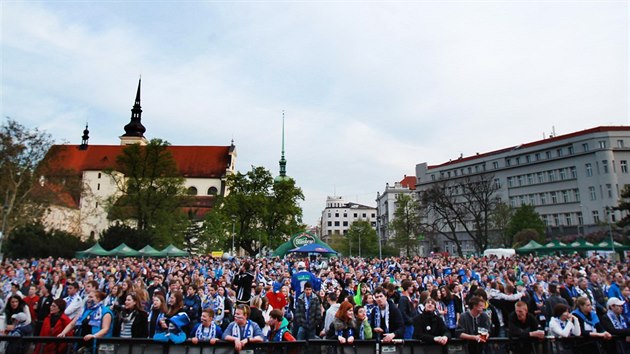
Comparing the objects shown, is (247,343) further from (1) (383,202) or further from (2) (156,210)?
(1) (383,202)

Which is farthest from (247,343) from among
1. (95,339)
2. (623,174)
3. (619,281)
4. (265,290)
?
(623,174)

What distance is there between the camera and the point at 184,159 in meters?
83.7

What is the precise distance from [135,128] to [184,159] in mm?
11170

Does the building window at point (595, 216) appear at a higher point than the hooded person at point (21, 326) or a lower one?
higher

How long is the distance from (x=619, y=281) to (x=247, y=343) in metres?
11.1

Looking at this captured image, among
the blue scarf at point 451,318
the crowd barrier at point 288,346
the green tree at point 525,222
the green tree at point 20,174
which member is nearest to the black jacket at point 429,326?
the crowd barrier at point 288,346

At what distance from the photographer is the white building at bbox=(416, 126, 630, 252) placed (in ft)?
174

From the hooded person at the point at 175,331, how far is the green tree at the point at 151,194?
4568 centimetres

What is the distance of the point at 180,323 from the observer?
5551 mm

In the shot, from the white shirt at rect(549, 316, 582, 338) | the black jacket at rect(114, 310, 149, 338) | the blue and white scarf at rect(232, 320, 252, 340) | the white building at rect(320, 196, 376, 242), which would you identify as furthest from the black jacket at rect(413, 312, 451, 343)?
the white building at rect(320, 196, 376, 242)

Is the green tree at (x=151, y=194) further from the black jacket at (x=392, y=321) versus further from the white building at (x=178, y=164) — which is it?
the black jacket at (x=392, y=321)

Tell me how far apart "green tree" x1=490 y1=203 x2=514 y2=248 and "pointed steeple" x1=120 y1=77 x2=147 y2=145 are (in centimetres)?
6441

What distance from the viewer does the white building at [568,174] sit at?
53.1 m

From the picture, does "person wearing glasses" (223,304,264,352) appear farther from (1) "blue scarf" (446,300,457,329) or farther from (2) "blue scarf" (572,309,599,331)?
(2) "blue scarf" (572,309,599,331)
